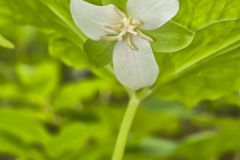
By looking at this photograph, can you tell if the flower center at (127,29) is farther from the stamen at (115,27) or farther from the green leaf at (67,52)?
the green leaf at (67,52)

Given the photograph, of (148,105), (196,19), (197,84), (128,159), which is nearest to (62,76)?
(148,105)


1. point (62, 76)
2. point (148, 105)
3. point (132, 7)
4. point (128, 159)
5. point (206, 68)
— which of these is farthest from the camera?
point (62, 76)

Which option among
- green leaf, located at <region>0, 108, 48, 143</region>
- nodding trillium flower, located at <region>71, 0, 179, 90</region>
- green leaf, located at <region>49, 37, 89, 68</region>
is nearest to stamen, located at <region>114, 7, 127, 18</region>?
nodding trillium flower, located at <region>71, 0, 179, 90</region>

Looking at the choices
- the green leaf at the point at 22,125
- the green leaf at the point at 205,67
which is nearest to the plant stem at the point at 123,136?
the green leaf at the point at 205,67

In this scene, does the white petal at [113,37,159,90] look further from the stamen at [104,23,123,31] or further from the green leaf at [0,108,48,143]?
the green leaf at [0,108,48,143]

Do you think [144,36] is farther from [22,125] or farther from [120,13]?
[22,125]

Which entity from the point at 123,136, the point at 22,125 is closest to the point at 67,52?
the point at 123,136

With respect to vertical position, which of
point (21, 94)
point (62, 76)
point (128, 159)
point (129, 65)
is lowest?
point (129, 65)

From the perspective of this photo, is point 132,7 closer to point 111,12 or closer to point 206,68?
point 111,12
